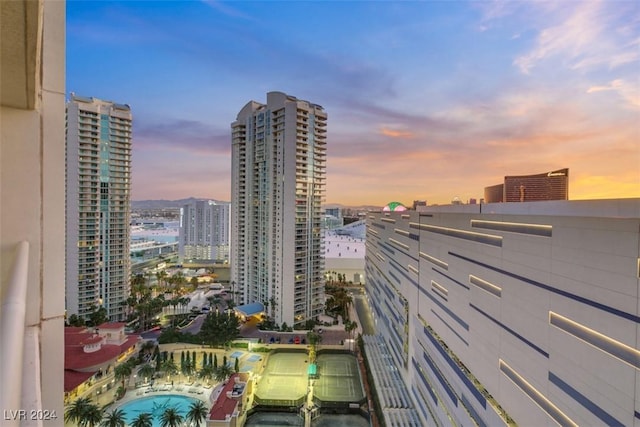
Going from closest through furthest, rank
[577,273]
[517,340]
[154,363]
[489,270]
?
[577,273], [517,340], [489,270], [154,363]

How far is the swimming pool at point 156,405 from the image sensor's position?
18.1 metres

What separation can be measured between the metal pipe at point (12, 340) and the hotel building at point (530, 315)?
9114 mm

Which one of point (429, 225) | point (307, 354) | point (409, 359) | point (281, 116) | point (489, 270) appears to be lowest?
point (307, 354)

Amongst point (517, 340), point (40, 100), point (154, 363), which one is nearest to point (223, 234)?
point (154, 363)

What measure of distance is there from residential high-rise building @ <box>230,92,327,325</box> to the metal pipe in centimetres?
2878

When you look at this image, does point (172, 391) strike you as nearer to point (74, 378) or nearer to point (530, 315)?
point (74, 378)

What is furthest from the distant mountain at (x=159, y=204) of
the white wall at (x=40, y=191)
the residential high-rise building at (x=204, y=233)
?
the white wall at (x=40, y=191)

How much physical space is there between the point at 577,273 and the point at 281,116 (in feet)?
93.6

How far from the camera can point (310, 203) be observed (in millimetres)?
32094

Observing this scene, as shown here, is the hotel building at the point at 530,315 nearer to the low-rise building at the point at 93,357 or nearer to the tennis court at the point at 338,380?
the tennis court at the point at 338,380

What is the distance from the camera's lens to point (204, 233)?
199ft

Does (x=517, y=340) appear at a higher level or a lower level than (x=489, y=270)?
lower

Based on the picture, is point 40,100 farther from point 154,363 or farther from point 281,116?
point 281,116

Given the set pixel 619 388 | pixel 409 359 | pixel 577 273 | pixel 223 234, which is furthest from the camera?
pixel 223 234
